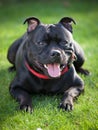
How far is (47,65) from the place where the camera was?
448 cm

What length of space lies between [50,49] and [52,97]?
30.6 inches

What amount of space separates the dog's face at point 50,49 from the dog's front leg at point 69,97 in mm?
329

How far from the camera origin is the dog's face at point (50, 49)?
14.3 ft

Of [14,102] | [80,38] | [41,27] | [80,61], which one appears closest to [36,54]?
[41,27]

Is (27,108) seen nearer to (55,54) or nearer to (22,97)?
(22,97)

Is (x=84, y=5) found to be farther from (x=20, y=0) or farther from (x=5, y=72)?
(x=5, y=72)

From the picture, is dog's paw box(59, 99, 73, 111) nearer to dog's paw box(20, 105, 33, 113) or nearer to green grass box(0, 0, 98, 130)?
green grass box(0, 0, 98, 130)

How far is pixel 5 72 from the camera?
19.2 feet

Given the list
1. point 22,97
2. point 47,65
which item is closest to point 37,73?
point 47,65

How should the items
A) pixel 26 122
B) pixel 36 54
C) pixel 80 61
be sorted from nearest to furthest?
pixel 26 122 < pixel 36 54 < pixel 80 61

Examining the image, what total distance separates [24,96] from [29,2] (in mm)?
7681

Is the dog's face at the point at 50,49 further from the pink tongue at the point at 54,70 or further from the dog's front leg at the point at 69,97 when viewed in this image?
the dog's front leg at the point at 69,97

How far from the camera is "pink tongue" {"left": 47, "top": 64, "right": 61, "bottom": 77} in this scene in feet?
14.6

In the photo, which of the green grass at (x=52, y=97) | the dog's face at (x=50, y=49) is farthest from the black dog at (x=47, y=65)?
the green grass at (x=52, y=97)
